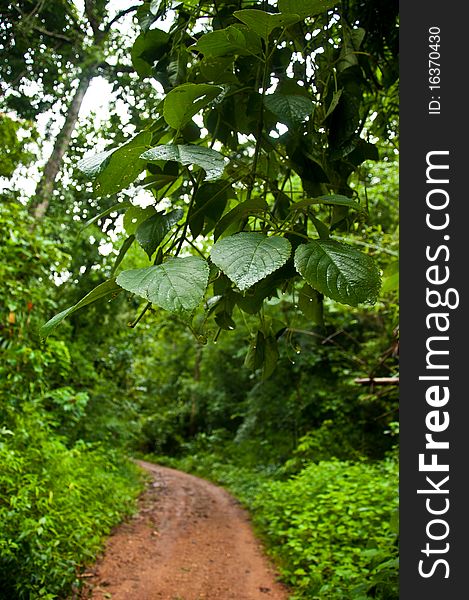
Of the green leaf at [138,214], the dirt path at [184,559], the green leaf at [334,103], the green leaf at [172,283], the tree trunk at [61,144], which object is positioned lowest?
the dirt path at [184,559]

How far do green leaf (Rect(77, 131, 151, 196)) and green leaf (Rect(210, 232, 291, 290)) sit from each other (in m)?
0.15

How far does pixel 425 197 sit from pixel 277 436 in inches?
361

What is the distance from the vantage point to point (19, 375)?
12.1ft

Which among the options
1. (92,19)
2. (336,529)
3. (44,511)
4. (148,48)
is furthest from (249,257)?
(92,19)

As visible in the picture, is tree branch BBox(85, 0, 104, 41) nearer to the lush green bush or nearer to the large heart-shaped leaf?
the lush green bush

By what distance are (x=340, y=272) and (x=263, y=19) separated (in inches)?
12.0

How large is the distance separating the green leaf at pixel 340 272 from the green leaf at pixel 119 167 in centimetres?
21

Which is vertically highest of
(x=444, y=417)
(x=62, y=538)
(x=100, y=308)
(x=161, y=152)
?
(x=100, y=308)

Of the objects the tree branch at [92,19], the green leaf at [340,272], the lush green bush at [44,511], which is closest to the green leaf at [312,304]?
the green leaf at [340,272]

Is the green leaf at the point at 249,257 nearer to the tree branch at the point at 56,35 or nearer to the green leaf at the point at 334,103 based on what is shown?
the green leaf at the point at 334,103

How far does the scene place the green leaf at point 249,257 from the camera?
0.50m

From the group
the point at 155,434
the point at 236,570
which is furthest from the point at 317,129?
the point at 155,434

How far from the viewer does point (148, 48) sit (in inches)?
35.9

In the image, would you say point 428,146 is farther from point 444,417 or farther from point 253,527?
point 253,527
